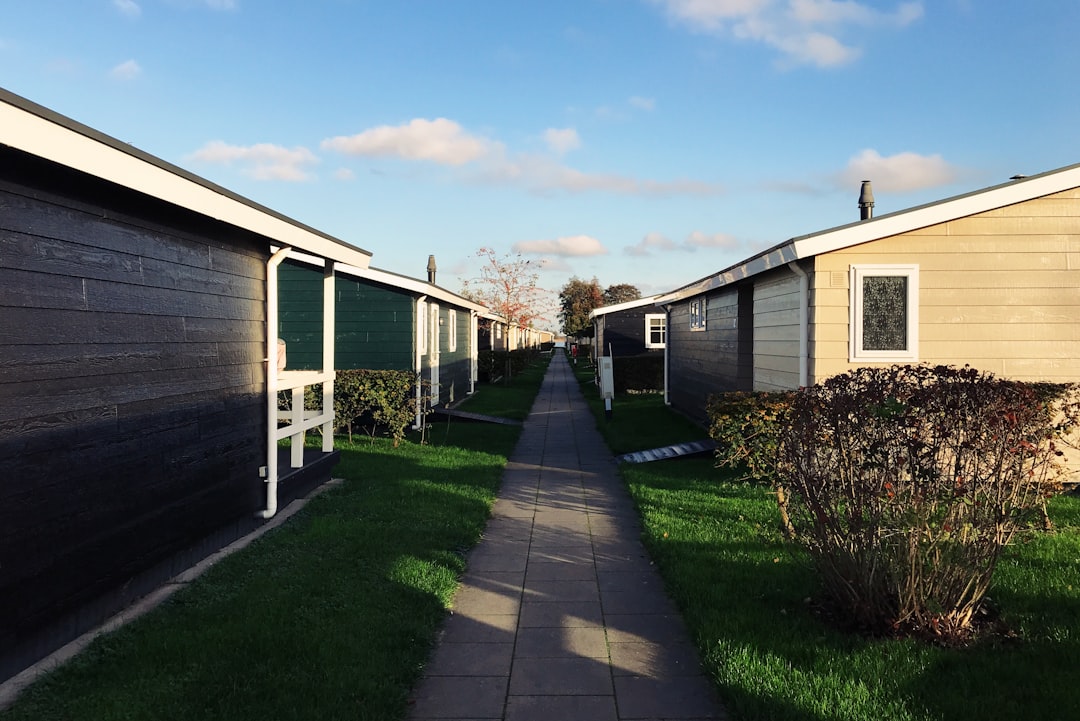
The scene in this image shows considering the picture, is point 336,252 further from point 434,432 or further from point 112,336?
point 434,432

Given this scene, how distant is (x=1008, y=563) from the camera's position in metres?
5.83

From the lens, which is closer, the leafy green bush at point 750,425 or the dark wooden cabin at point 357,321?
the leafy green bush at point 750,425

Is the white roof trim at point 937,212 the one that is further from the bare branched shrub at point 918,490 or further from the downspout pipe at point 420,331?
the downspout pipe at point 420,331

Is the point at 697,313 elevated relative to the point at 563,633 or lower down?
elevated

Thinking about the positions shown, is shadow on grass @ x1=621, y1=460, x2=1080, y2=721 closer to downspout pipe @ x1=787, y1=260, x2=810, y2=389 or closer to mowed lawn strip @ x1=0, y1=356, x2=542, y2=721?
mowed lawn strip @ x1=0, y1=356, x2=542, y2=721

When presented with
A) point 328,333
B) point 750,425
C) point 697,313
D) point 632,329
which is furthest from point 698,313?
point 632,329

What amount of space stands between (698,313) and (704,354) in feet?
3.73

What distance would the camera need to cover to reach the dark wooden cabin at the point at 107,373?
3.95 metres

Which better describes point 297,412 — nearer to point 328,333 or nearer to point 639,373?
point 328,333

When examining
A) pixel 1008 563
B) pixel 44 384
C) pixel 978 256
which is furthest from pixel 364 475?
pixel 978 256

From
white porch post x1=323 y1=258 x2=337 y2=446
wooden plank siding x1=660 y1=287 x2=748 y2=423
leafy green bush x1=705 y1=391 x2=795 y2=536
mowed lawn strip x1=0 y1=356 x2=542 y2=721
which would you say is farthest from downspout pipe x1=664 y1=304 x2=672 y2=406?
mowed lawn strip x1=0 y1=356 x2=542 y2=721

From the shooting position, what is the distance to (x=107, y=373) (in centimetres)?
478

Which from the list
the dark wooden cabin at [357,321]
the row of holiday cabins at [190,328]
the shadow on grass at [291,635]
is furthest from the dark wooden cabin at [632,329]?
the shadow on grass at [291,635]

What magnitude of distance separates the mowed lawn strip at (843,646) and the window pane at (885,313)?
2.72m
